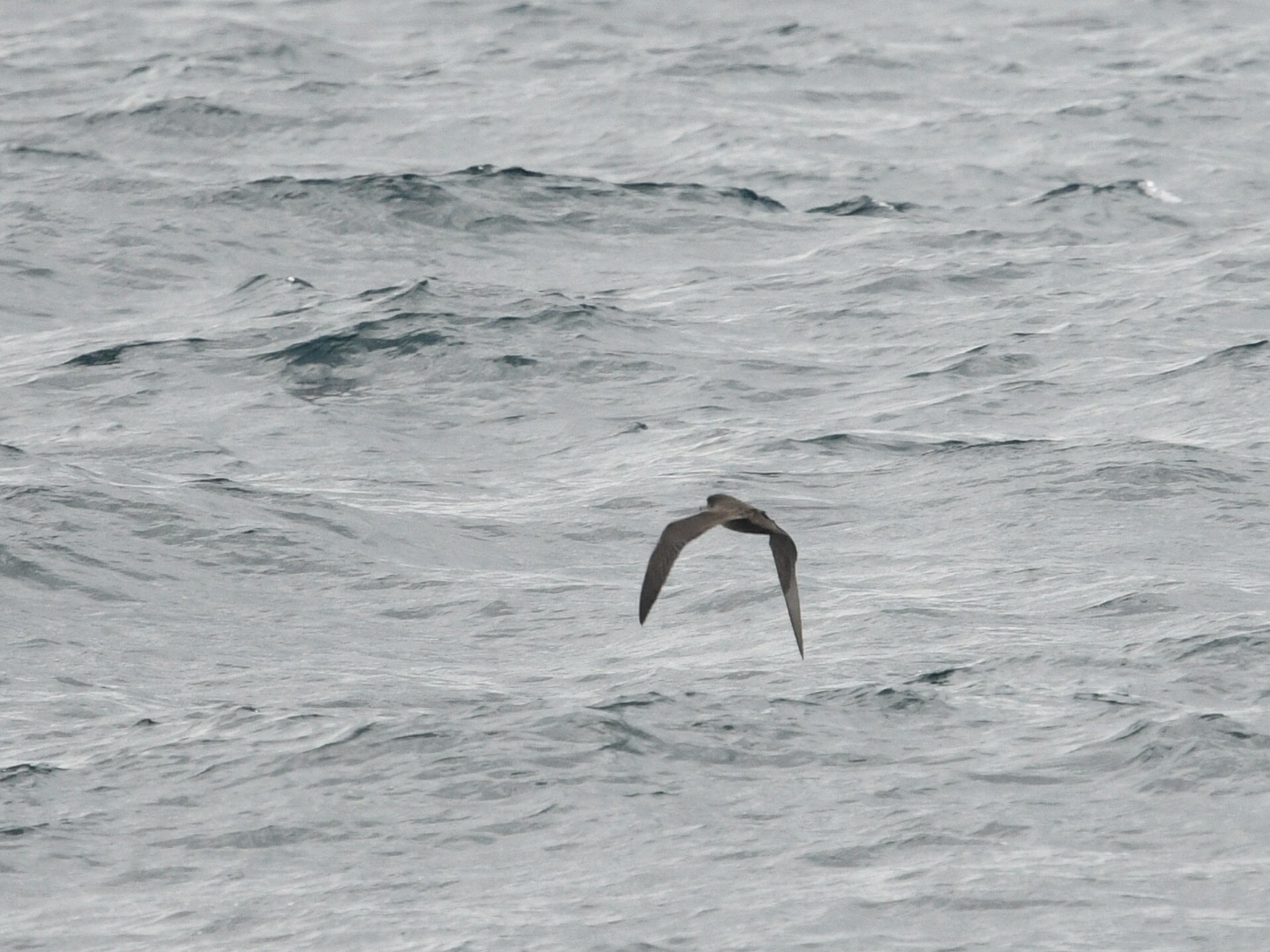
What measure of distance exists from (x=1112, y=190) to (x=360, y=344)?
8427 millimetres

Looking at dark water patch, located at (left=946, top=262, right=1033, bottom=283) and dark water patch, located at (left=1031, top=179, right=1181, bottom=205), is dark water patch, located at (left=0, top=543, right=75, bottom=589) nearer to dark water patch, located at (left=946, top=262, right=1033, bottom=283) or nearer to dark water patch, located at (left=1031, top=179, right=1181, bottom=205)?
dark water patch, located at (left=946, top=262, right=1033, bottom=283)

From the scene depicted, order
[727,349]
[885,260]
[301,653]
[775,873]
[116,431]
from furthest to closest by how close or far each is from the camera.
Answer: [885,260] < [727,349] < [116,431] < [301,653] < [775,873]

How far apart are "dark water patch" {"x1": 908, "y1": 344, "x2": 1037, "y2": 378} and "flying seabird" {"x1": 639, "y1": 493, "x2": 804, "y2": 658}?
7350mm

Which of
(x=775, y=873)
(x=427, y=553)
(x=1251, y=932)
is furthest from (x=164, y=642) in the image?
(x=1251, y=932)

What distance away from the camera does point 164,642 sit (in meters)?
12.7

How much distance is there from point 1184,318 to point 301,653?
9.07m

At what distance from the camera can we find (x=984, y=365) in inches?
691

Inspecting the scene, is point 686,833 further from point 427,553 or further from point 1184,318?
point 1184,318

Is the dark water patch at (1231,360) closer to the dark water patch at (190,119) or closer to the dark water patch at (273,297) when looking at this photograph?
the dark water patch at (273,297)

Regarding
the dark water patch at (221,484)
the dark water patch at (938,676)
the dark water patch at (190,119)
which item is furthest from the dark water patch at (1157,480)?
the dark water patch at (190,119)

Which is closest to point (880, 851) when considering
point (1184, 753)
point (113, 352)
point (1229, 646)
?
point (1184, 753)

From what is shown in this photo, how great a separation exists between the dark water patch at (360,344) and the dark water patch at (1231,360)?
5.36 meters

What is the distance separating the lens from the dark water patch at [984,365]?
687 inches

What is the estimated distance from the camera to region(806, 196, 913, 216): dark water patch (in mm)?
22422
